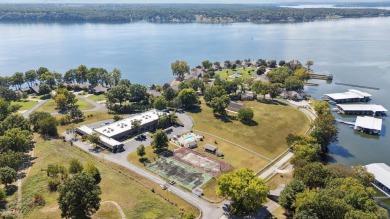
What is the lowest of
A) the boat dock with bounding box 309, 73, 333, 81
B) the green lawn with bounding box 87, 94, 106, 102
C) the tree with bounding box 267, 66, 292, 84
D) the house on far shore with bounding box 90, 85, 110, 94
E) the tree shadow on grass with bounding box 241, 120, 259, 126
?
the green lawn with bounding box 87, 94, 106, 102

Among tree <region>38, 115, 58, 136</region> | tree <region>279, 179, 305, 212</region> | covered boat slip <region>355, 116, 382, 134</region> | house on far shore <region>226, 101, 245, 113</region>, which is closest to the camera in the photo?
tree <region>279, 179, 305, 212</region>

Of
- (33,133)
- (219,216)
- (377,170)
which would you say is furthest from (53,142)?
(377,170)

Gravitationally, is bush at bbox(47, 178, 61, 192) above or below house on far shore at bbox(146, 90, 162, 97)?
below

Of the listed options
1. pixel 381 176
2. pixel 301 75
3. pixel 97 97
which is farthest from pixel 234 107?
pixel 97 97

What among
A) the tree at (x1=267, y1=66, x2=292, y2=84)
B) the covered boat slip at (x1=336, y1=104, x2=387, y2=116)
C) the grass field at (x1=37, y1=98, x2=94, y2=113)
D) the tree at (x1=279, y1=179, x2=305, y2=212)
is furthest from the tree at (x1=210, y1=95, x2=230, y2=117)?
the tree at (x1=279, y1=179, x2=305, y2=212)

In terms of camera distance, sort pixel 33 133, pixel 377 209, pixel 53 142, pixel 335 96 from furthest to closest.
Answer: pixel 335 96 < pixel 33 133 < pixel 53 142 < pixel 377 209

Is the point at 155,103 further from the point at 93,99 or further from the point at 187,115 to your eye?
the point at 93,99

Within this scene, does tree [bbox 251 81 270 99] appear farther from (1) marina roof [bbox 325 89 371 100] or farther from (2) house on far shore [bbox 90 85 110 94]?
(2) house on far shore [bbox 90 85 110 94]
